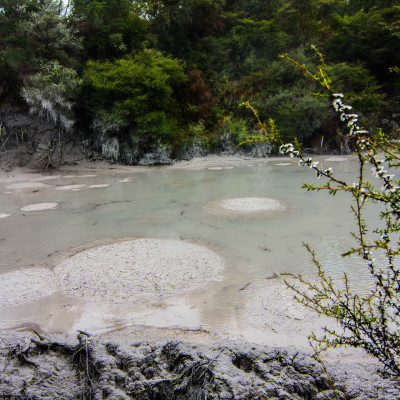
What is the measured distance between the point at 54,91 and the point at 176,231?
10.2 m

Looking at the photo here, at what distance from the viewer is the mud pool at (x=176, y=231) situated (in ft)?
11.6

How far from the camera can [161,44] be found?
61.0ft

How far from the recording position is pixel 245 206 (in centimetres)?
773

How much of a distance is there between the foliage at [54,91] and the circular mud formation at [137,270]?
33.5 feet

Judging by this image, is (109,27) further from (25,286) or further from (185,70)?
(25,286)

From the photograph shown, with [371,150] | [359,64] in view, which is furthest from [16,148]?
[359,64]

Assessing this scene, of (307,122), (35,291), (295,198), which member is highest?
(307,122)

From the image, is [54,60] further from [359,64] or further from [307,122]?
[359,64]

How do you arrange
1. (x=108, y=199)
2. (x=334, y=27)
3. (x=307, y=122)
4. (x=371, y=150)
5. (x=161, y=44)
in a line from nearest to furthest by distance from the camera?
(x=371, y=150) < (x=108, y=199) < (x=307, y=122) < (x=161, y=44) < (x=334, y=27)

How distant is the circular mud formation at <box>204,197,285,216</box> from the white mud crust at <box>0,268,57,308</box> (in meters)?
3.82

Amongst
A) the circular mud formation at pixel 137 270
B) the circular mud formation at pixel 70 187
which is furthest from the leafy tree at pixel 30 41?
the circular mud formation at pixel 137 270

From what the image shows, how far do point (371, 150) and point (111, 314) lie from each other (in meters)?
3.03

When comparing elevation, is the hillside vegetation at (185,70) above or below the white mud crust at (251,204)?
above

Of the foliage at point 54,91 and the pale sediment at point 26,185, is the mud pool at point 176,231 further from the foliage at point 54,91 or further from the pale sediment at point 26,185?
the foliage at point 54,91
